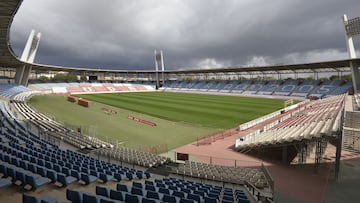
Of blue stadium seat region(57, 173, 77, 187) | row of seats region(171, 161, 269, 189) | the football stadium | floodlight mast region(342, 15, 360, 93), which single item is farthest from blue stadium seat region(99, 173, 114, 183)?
floodlight mast region(342, 15, 360, 93)

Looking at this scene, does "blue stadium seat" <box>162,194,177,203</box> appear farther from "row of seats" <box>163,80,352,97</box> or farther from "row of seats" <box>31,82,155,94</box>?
"row of seats" <box>31,82,155,94</box>

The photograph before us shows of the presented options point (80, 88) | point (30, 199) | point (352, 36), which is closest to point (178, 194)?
point (30, 199)

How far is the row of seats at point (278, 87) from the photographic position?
168 feet

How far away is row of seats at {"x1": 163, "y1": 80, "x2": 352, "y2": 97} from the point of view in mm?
51188

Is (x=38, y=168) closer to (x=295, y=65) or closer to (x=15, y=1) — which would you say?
(x=15, y=1)

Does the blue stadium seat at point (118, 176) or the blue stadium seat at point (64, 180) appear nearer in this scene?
the blue stadium seat at point (64, 180)

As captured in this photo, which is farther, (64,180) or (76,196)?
(64,180)

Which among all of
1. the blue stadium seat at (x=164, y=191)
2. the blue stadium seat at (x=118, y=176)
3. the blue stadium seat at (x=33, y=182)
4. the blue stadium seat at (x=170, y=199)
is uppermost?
the blue stadium seat at (x=33, y=182)

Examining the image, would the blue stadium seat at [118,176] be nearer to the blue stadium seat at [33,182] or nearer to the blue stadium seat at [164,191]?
the blue stadium seat at [164,191]

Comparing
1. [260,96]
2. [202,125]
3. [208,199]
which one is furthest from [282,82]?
[208,199]

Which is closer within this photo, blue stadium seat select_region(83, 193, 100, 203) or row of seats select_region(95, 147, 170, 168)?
blue stadium seat select_region(83, 193, 100, 203)

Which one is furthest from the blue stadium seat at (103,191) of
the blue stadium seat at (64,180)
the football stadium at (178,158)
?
the blue stadium seat at (64,180)

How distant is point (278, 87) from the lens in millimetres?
62156

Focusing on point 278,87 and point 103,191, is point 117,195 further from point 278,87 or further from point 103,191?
point 278,87
